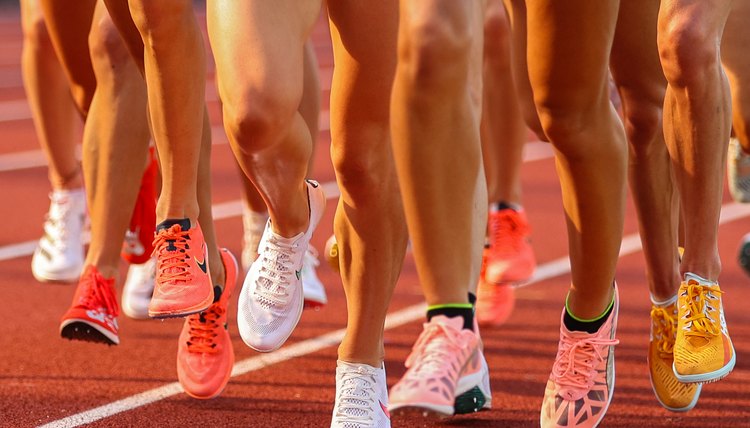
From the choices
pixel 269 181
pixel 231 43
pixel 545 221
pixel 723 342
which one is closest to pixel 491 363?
pixel 723 342

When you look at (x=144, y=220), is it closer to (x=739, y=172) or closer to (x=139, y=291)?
(x=139, y=291)

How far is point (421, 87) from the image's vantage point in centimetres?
298

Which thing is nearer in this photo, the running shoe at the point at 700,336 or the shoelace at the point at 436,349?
the shoelace at the point at 436,349

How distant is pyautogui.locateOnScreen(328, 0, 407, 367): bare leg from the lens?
352 centimetres

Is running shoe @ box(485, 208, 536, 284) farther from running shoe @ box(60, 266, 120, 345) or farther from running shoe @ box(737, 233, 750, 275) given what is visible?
running shoe @ box(60, 266, 120, 345)

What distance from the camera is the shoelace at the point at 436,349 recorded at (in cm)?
304

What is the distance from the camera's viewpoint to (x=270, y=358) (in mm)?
5176

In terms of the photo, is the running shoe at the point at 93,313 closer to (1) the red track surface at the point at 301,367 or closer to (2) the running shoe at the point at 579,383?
(1) the red track surface at the point at 301,367

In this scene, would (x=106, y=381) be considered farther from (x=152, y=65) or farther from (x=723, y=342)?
(x=723, y=342)

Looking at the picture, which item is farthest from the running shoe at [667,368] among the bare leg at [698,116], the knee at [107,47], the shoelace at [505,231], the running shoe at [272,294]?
the knee at [107,47]

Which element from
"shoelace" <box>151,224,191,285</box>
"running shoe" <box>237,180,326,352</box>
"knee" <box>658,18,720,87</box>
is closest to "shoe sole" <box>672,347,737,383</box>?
"knee" <box>658,18,720,87</box>

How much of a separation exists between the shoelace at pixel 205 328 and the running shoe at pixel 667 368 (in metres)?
1.43

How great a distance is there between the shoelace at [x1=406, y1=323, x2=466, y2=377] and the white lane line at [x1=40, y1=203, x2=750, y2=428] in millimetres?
1546

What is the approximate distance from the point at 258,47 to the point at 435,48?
2.03 feet
